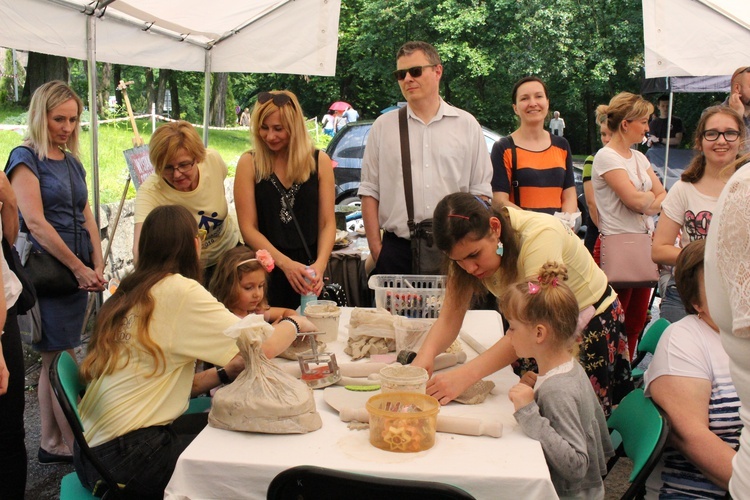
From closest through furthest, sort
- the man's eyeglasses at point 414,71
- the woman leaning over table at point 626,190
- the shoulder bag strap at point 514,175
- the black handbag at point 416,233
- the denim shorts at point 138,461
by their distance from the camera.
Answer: the denim shorts at point 138,461 < the black handbag at point 416,233 < the man's eyeglasses at point 414,71 < the woman leaning over table at point 626,190 < the shoulder bag strap at point 514,175

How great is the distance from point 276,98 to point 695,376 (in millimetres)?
2091

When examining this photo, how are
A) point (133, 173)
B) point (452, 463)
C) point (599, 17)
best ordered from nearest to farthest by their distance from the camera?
point (452, 463)
point (133, 173)
point (599, 17)

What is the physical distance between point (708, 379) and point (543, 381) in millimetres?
491

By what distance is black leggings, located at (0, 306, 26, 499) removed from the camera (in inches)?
92.8

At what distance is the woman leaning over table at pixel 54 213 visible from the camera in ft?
10.5

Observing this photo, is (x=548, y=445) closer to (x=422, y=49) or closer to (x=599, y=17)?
(x=422, y=49)

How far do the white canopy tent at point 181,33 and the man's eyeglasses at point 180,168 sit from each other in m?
1.00

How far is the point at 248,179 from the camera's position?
3.34 metres

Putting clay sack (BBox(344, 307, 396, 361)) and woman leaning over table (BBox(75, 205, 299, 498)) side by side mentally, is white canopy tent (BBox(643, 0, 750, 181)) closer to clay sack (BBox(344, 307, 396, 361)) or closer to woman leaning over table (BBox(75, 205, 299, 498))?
clay sack (BBox(344, 307, 396, 361))

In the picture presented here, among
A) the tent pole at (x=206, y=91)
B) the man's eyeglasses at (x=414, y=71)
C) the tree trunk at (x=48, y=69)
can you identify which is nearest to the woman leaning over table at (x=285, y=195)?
the man's eyeglasses at (x=414, y=71)

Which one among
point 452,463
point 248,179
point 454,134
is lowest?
point 452,463

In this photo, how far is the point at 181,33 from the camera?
477 cm

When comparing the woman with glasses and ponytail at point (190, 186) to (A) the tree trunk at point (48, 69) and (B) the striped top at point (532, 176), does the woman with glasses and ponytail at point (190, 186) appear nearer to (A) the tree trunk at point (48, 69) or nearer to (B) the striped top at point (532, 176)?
(B) the striped top at point (532, 176)

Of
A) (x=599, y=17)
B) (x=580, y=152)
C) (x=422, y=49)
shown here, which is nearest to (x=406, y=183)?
(x=422, y=49)
